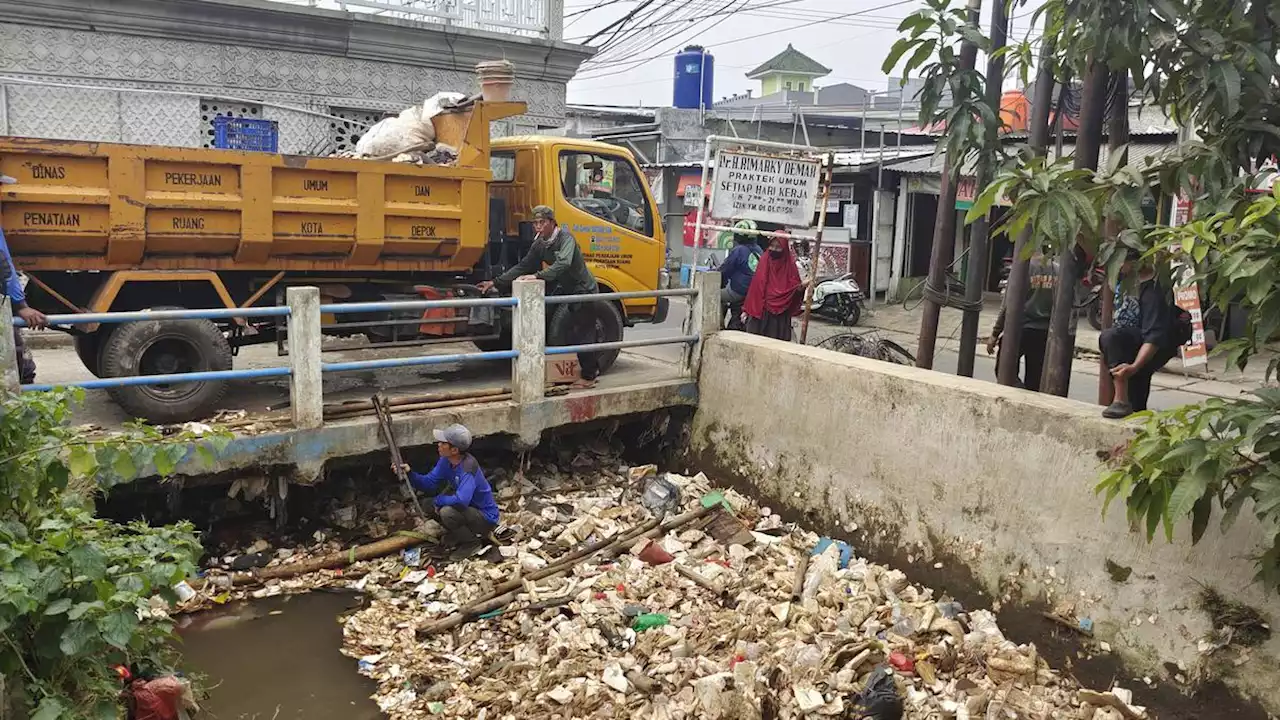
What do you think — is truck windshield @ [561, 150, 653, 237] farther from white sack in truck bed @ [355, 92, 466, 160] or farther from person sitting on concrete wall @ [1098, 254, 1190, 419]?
person sitting on concrete wall @ [1098, 254, 1190, 419]

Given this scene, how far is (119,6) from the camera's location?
33.5 ft

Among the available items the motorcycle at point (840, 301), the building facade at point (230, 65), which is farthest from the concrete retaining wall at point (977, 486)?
the motorcycle at point (840, 301)

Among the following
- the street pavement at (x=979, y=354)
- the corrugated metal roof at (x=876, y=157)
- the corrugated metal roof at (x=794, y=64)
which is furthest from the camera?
the corrugated metal roof at (x=794, y=64)

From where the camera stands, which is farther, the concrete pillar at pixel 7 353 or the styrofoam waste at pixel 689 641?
the concrete pillar at pixel 7 353

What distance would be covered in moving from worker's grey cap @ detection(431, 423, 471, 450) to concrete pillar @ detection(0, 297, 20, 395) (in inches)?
96.0

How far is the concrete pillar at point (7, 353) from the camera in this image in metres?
5.11

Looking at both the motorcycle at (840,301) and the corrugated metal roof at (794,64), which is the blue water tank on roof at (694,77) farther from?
the corrugated metal roof at (794,64)

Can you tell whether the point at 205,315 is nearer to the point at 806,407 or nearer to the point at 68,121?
the point at 806,407

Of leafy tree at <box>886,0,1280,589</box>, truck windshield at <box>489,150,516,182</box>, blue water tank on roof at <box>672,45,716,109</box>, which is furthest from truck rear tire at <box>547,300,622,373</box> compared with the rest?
blue water tank on roof at <box>672,45,716,109</box>

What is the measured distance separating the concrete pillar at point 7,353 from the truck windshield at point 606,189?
14.5 ft

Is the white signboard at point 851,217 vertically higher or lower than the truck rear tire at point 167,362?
higher

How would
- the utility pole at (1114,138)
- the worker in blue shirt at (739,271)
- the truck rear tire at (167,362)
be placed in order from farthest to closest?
the worker in blue shirt at (739,271), the truck rear tire at (167,362), the utility pole at (1114,138)

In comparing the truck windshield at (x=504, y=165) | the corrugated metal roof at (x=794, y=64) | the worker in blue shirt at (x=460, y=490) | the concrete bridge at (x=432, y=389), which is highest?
the corrugated metal roof at (x=794, y=64)

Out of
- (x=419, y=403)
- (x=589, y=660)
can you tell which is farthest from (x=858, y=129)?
(x=589, y=660)
